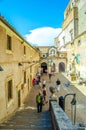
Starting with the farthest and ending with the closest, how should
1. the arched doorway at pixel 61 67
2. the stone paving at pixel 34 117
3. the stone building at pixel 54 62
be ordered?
the arched doorway at pixel 61 67, the stone building at pixel 54 62, the stone paving at pixel 34 117

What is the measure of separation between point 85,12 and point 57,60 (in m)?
16.0

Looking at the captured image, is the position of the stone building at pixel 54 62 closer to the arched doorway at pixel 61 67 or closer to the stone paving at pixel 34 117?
the arched doorway at pixel 61 67

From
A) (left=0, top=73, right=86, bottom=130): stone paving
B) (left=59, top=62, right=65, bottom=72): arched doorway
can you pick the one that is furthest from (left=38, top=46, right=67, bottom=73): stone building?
(left=0, top=73, right=86, bottom=130): stone paving

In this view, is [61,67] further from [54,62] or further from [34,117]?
[34,117]

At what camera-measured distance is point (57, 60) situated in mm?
48375

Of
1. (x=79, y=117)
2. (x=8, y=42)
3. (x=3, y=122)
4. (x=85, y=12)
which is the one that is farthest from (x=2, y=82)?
(x=85, y=12)

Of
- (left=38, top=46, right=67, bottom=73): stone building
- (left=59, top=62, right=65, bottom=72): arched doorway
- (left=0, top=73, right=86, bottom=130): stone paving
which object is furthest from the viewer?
(left=59, top=62, right=65, bottom=72): arched doorway

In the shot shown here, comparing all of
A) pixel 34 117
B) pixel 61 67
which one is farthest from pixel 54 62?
pixel 34 117

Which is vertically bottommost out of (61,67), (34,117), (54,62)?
(34,117)

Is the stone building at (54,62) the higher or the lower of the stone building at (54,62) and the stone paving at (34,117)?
the higher

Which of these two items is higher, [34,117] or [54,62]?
[54,62]

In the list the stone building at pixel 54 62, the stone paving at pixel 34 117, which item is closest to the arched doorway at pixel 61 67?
the stone building at pixel 54 62

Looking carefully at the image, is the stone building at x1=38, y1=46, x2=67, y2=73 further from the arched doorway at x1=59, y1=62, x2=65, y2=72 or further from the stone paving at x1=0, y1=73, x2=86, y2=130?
the stone paving at x1=0, y1=73, x2=86, y2=130

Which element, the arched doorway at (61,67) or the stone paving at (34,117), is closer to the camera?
the stone paving at (34,117)
